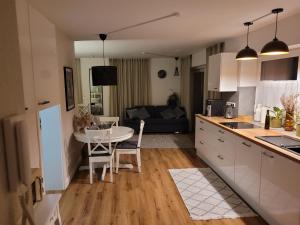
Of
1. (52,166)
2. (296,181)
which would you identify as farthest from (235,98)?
(52,166)

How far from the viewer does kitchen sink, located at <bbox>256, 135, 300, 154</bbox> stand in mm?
2225

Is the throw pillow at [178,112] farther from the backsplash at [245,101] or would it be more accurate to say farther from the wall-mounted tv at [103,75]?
the wall-mounted tv at [103,75]

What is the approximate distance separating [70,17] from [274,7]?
2.30m

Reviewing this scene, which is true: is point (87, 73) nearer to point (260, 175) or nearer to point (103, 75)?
point (103, 75)

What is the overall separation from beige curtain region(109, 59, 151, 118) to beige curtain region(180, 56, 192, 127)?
1.13m

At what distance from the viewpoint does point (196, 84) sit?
22.4 ft

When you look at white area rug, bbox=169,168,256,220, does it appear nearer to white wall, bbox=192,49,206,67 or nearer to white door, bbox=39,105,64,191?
white door, bbox=39,105,64,191

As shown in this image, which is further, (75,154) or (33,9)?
(75,154)

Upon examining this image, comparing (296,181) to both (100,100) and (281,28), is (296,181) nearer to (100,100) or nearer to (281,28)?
(281,28)

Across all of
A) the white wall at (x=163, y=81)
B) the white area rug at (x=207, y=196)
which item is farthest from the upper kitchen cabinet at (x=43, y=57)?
the white wall at (x=163, y=81)

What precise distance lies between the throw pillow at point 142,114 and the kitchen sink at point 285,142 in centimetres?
467

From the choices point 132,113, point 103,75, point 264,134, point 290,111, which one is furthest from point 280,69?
point 132,113

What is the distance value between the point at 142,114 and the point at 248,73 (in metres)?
3.82

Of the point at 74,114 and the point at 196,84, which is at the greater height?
the point at 196,84
